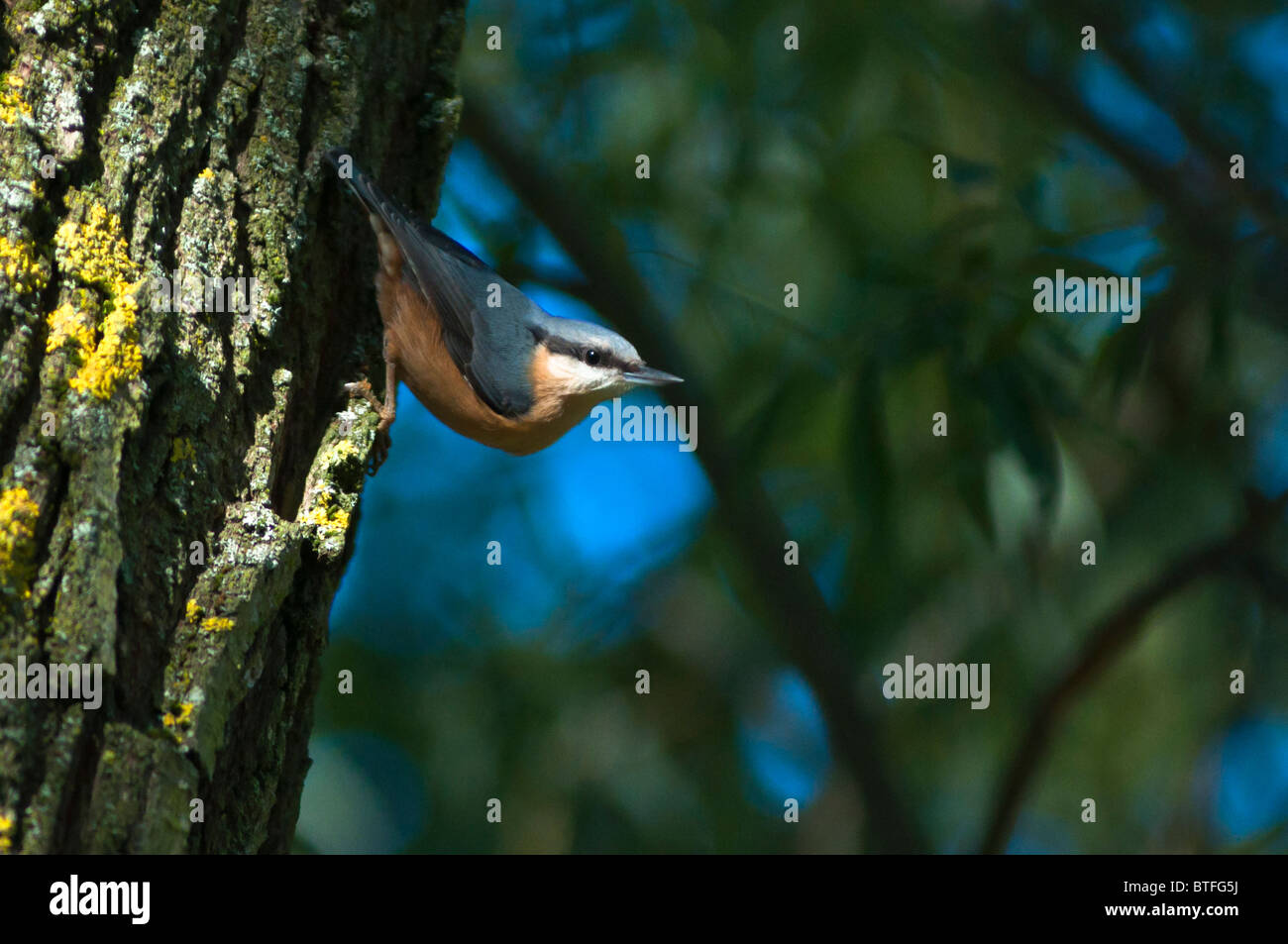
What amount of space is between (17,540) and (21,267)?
48 centimetres

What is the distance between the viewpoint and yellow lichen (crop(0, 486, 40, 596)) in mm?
1581

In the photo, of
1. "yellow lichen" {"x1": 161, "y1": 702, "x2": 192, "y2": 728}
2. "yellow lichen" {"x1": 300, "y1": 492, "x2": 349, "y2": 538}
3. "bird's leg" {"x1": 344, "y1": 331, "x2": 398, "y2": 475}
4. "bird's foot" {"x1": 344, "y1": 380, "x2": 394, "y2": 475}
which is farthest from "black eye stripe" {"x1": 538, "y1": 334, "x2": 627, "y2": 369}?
"yellow lichen" {"x1": 161, "y1": 702, "x2": 192, "y2": 728}

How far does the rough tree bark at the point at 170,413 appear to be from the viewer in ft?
5.26

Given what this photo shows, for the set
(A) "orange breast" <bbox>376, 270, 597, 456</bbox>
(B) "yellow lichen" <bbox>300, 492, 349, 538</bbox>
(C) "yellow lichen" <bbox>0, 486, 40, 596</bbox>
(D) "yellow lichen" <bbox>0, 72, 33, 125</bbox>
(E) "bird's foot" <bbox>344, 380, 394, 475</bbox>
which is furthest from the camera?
(A) "orange breast" <bbox>376, 270, 597, 456</bbox>

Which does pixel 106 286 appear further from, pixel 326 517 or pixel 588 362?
pixel 588 362

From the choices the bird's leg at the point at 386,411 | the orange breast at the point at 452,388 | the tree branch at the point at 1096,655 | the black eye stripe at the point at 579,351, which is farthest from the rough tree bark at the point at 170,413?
the tree branch at the point at 1096,655

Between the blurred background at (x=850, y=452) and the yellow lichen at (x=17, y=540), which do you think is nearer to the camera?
the yellow lichen at (x=17, y=540)

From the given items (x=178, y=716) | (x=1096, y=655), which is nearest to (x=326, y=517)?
(x=178, y=716)

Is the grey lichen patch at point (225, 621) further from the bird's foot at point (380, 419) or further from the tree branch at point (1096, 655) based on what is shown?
the tree branch at point (1096, 655)

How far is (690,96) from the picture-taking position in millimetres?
4680

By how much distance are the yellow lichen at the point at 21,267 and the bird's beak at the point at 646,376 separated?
2287 millimetres

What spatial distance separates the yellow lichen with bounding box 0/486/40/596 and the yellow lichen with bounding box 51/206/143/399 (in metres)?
0.23

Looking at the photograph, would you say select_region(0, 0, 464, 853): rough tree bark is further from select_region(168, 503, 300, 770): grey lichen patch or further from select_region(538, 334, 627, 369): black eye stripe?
select_region(538, 334, 627, 369): black eye stripe

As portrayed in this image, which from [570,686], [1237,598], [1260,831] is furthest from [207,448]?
[1260,831]
